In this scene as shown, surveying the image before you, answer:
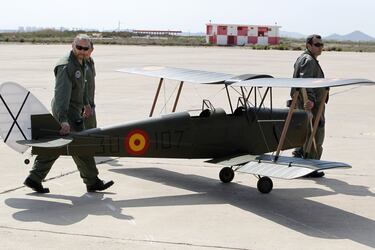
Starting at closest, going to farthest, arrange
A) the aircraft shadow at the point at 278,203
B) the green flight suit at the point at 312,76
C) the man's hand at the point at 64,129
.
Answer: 1. the aircraft shadow at the point at 278,203
2. the man's hand at the point at 64,129
3. the green flight suit at the point at 312,76

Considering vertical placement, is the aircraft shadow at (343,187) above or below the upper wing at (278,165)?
below

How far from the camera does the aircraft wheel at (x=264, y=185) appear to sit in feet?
25.9

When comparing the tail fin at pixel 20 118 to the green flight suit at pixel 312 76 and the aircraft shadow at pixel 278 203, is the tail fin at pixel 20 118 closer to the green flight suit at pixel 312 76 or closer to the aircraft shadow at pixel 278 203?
the aircraft shadow at pixel 278 203

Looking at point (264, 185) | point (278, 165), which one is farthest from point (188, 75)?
point (278, 165)

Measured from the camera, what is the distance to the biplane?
7184mm

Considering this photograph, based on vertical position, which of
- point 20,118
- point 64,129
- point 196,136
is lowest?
point 196,136

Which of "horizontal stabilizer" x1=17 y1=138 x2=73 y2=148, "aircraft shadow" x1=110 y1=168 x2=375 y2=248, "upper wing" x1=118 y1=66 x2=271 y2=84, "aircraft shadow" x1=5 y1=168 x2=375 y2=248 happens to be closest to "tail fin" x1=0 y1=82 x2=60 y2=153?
"horizontal stabilizer" x1=17 y1=138 x2=73 y2=148

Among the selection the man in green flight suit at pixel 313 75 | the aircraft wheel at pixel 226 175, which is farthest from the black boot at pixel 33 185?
the man in green flight suit at pixel 313 75

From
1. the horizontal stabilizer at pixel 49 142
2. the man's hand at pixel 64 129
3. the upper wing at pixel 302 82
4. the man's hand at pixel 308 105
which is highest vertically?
the upper wing at pixel 302 82

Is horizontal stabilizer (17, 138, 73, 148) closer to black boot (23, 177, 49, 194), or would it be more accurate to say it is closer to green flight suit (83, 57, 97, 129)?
black boot (23, 177, 49, 194)

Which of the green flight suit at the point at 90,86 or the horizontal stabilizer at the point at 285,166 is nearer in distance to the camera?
the horizontal stabilizer at the point at 285,166

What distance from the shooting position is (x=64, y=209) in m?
7.07

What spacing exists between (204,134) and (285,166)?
1.47 meters

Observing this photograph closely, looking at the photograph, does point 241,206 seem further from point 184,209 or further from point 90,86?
point 90,86
